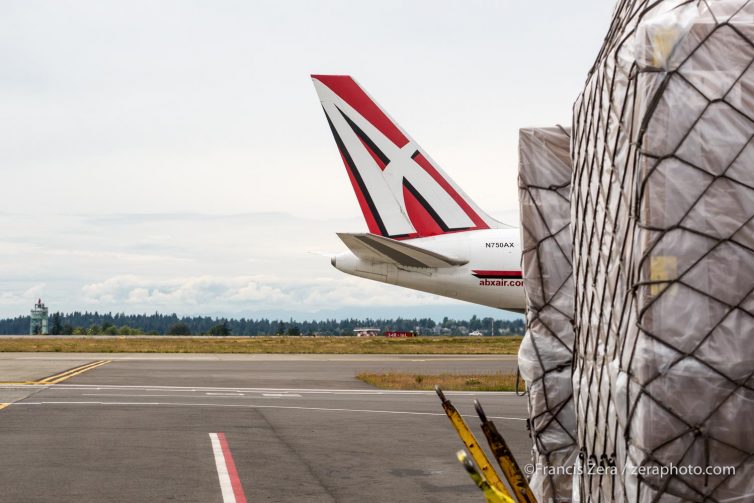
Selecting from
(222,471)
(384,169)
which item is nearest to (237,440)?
(222,471)

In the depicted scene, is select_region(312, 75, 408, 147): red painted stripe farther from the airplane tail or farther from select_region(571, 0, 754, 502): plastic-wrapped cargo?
select_region(571, 0, 754, 502): plastic-wrapped cargo

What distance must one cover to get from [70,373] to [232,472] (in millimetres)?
18152

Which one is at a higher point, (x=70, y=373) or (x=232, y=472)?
(x=70, y=373)

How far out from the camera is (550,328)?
8.12 metres

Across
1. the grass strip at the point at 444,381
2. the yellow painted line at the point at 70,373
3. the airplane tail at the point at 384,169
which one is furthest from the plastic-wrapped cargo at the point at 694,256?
the airplane tail at the point at 384,169

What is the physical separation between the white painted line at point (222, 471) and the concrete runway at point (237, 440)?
8cm

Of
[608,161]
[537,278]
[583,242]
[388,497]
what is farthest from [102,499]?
[608,161]

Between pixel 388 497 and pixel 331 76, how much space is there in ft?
82.5

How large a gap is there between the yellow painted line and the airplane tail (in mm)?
10637

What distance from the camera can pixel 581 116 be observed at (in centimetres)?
689

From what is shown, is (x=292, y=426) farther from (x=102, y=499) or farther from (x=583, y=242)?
(x=583, y=242)

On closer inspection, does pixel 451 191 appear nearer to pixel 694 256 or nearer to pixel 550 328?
pixel 550 328

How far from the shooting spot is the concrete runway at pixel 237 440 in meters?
10.3

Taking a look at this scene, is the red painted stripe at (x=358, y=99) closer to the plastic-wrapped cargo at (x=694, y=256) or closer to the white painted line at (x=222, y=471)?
the white painted line at (x=222, y=471)
